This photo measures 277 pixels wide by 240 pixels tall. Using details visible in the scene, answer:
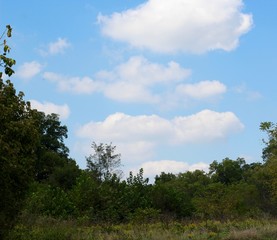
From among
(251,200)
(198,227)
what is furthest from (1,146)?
(251,200)

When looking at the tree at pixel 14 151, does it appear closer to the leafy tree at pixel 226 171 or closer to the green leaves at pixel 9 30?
the green leaves at pixel 9 30

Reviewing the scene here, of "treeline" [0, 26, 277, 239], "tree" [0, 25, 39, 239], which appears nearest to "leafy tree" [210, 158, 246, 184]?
"treeline" [0, 26, 277, 239]

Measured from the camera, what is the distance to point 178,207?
121 feet

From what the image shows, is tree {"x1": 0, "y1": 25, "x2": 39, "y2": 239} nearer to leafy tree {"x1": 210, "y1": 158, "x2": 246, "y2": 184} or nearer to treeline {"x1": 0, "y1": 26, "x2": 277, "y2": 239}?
treeline {"x1": 0, "y1": 26, "x2": 277, "y2": 239}

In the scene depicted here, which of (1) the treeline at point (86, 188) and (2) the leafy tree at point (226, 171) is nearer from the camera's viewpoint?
(1) the treeline at point (86, 188)

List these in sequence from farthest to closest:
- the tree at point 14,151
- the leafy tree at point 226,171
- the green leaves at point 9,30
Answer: the leafy tree at point 226,171
the tree at point 14,151
the green leaves at point 9,30

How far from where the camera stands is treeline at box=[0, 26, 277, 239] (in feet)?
43.7

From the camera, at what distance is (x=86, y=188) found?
1356 inches

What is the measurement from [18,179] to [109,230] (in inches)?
322

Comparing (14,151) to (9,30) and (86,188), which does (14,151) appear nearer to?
(9,30)

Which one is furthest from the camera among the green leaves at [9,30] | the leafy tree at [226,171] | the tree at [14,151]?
the leafy tree at [226,171]

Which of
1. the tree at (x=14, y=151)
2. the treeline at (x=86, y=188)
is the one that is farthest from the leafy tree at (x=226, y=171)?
the tree at (x=14, y=151)

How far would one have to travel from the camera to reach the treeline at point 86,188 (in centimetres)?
1331

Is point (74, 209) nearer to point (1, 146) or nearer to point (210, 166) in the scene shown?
point (1, 146)
